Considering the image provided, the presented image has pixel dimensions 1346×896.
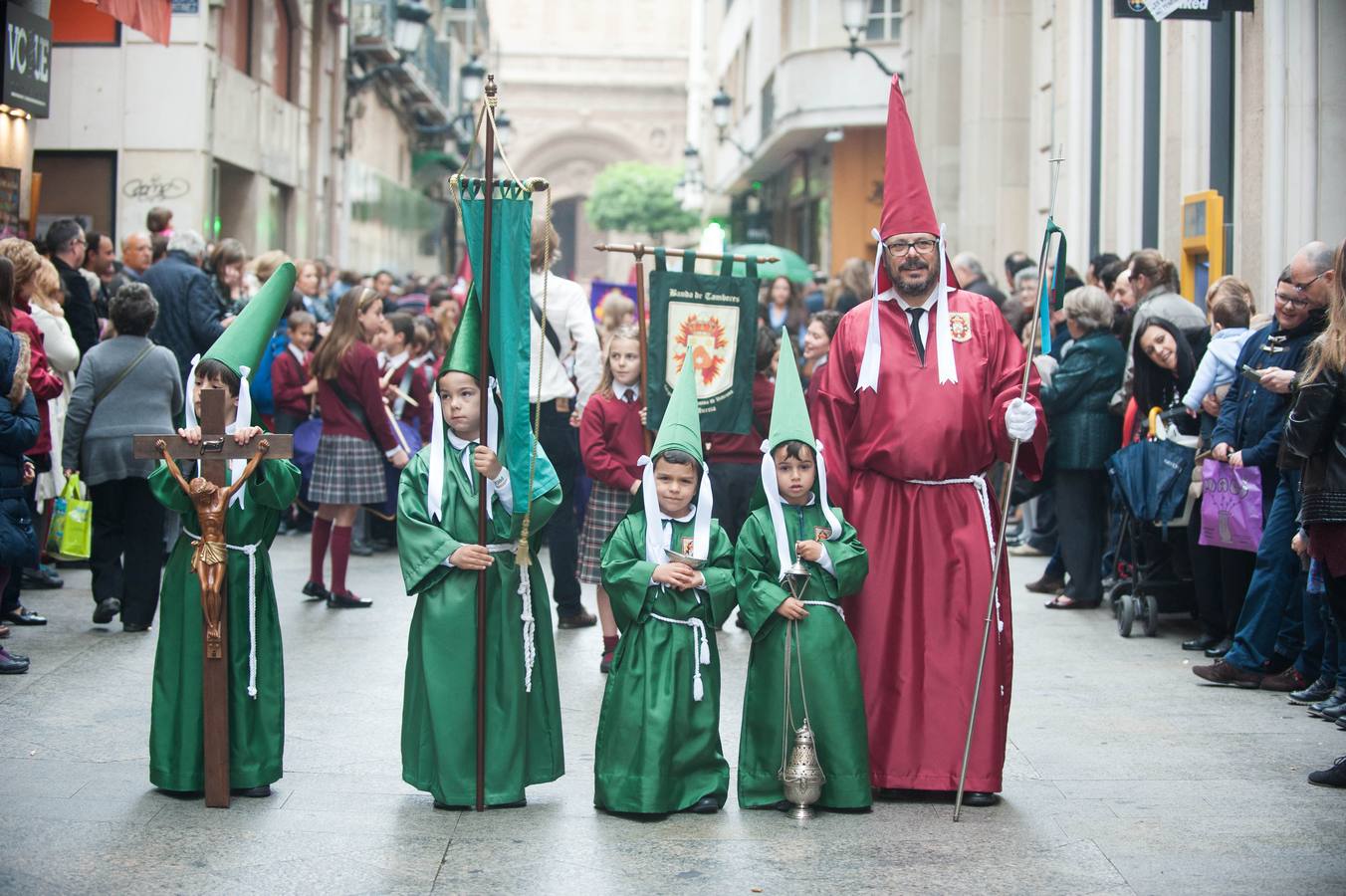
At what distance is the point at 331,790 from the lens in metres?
6.36

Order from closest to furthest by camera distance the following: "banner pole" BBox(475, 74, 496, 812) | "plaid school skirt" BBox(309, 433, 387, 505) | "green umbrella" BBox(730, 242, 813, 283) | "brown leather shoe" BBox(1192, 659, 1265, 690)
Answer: "banner pole" BBox(475, 74, 496, 812)
"brown leather shoe" BBox(1192, 659, 1265, 690)
"plaid school skirt" BBox(309, 433, 387, 505)
"green umbrella" BBox(730, 242, 813, 283)

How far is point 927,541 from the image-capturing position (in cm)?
646

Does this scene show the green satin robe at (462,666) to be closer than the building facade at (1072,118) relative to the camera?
Yes

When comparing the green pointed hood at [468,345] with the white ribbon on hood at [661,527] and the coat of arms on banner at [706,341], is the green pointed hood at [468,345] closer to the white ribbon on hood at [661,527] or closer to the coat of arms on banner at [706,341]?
the white ribbon on hood at [661,527]

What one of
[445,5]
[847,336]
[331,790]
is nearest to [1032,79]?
[847,336]

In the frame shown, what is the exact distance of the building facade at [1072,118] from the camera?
11.2 m

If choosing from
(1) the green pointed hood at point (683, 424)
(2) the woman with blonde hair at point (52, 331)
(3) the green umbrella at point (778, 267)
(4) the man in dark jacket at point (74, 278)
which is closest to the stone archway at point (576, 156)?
(3) the green umbrella at point (778, 267)

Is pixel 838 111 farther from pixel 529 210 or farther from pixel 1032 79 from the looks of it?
pixel 529 210

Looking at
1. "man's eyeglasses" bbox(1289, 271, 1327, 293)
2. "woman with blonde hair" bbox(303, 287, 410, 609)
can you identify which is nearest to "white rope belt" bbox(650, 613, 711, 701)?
"man's eyeglasses" bbox(1289, 271, 1327, 293)

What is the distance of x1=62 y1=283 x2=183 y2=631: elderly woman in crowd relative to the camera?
918 cm

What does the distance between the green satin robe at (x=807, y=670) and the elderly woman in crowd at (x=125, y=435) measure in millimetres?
4224

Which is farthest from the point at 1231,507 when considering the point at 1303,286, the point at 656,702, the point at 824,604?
the point at 656,702

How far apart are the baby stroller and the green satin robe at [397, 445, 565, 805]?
4.40m

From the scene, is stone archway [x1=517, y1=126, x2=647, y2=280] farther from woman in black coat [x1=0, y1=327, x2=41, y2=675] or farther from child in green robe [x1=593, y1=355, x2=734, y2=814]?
child in green robe [x1=593, y1=355, x2=734, y2=814]
